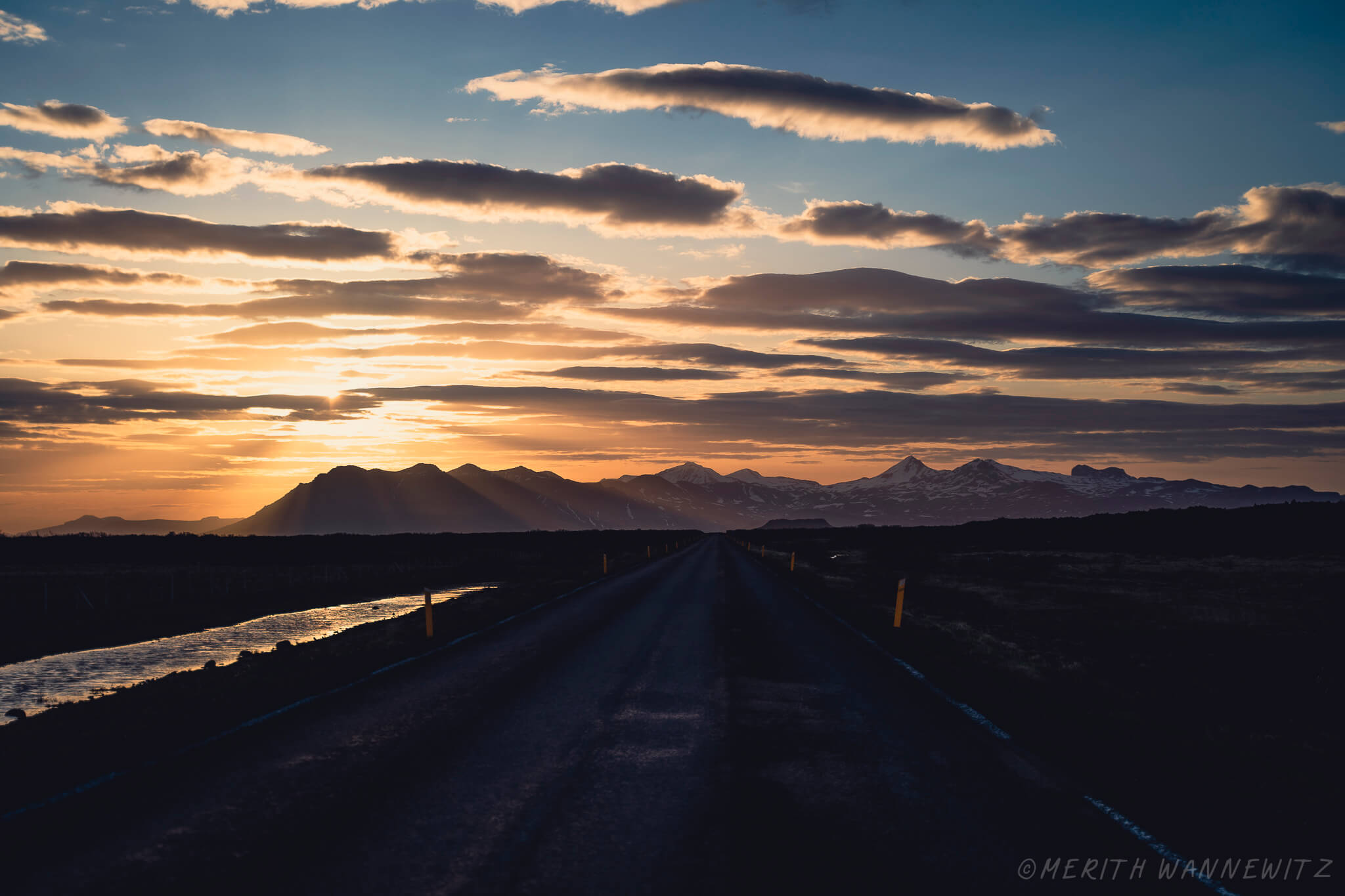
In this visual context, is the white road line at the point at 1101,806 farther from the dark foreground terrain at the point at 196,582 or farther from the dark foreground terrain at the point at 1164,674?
the dark foreground terrain at the point at 196,582

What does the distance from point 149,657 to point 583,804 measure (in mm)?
22057

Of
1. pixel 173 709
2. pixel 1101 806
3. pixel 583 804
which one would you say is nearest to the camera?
pixel 583 804

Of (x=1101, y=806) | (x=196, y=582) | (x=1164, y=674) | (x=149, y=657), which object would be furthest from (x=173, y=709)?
(x=196, y=582)

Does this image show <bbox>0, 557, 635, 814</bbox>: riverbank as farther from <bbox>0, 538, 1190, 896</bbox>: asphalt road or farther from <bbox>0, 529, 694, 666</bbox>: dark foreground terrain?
<bbox>0, 529, 694, 666</bbox>: dark foreground terrain

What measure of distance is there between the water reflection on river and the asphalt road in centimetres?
1012

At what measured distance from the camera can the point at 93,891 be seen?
5094 mm

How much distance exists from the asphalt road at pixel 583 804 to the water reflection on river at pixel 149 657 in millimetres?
10123

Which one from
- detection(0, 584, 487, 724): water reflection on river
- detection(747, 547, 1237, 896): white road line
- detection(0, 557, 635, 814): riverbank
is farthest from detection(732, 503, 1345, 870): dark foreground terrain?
detection(0, 584, 487, 724): water reflection on river

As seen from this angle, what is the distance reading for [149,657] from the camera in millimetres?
22953

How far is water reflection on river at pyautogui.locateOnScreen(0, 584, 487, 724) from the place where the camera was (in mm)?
17672

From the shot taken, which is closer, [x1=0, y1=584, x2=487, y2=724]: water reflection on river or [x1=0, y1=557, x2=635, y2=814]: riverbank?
[x1=0, y1=557, x2=635, y2=814]: riverbank

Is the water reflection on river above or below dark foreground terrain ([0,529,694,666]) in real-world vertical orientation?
above

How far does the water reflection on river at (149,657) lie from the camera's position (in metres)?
17.7

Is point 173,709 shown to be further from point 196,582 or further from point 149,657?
point 196,582
